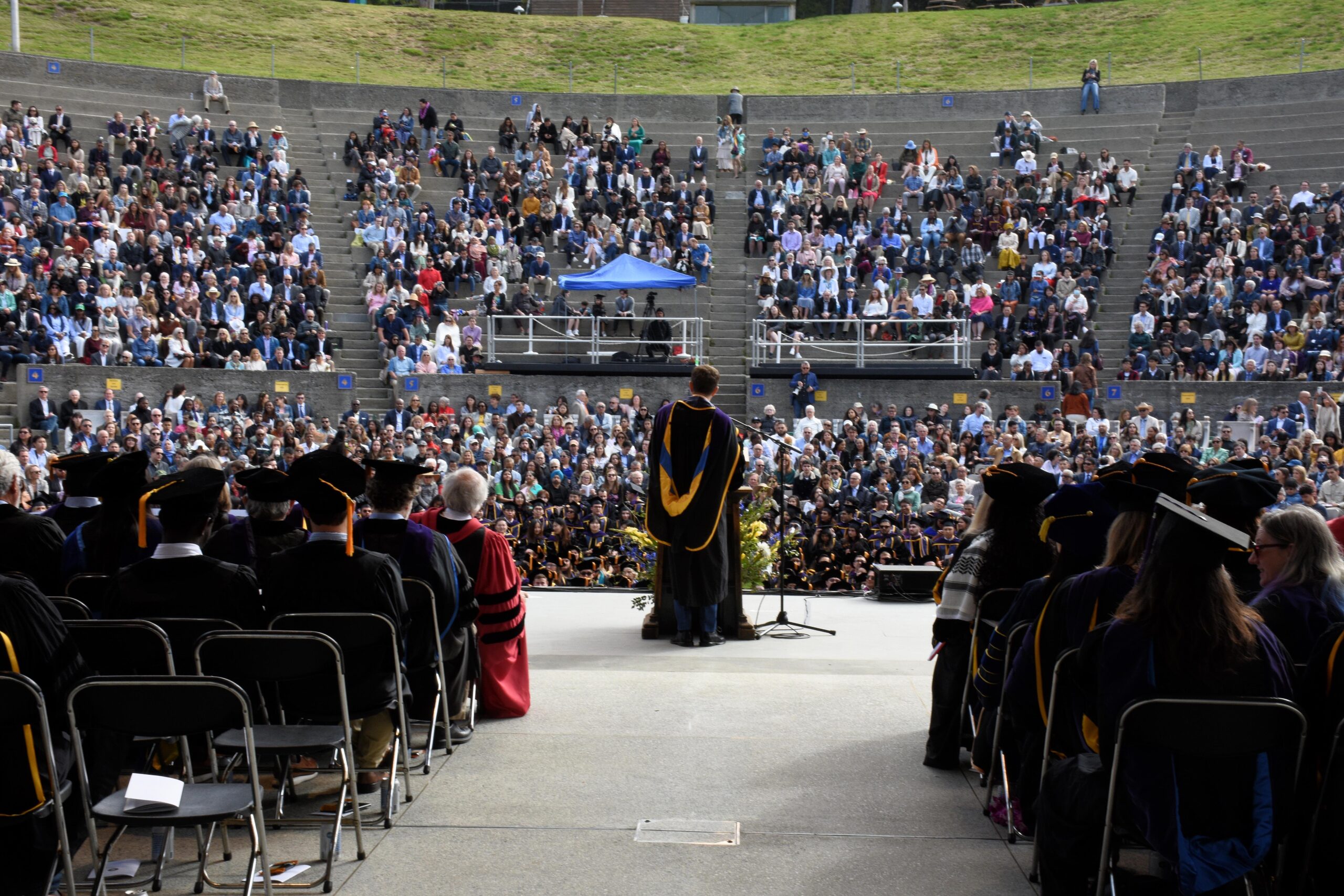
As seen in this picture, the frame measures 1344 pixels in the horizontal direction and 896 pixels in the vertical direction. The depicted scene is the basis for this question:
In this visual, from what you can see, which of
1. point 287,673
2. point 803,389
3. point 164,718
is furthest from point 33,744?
point 803,389

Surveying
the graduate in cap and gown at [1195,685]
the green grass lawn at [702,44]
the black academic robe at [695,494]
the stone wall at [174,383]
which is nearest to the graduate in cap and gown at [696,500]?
the black academic robe at [695,494]

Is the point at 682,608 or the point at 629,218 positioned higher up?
the point at 629,218

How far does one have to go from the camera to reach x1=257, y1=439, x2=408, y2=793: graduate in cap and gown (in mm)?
5141

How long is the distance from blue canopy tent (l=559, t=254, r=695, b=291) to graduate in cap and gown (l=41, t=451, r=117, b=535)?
16595mm

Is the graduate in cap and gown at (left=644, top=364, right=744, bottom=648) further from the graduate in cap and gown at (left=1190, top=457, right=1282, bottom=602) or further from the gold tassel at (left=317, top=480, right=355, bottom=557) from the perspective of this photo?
the graduate in cap and gown at (left=1190, top=457, right=1282, bottom=602)

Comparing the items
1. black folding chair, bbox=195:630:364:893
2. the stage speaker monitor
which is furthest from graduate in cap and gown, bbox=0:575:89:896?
the stage speaker monitor

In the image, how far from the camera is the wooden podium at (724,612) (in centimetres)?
923

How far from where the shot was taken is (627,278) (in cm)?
2316

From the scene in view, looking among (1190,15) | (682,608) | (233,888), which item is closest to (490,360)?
(682,608)

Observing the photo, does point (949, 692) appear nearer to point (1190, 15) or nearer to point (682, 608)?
point (682, 608)

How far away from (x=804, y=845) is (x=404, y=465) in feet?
7.99

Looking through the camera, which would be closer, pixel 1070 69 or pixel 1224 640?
pixel 1224 640

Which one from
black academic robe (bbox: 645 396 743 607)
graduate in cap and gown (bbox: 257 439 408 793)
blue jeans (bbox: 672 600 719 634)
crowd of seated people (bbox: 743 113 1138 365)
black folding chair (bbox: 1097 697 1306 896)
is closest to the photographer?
black folding chair (bbox: 1097 697 1306 896)

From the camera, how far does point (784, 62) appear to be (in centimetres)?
4000
